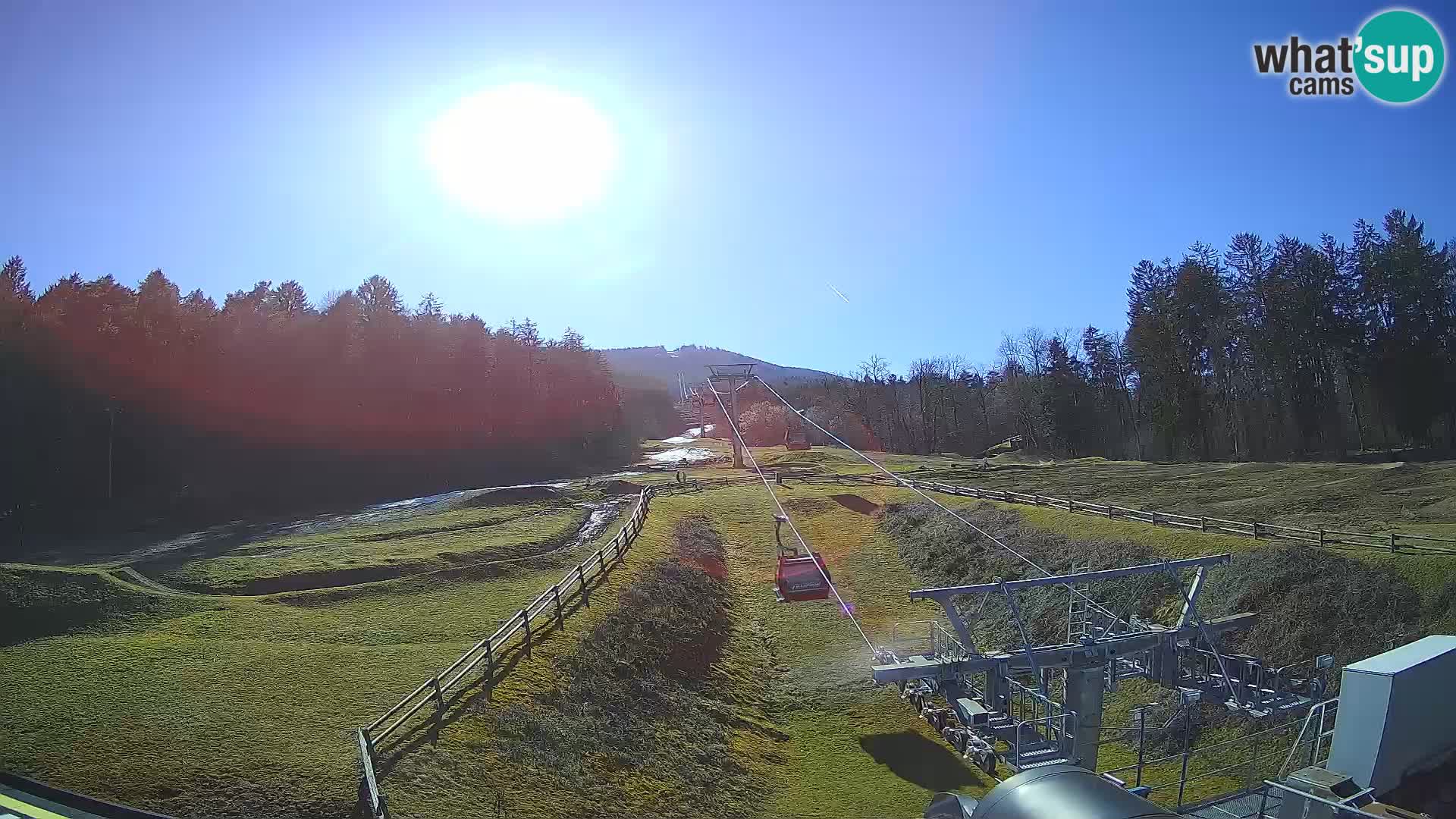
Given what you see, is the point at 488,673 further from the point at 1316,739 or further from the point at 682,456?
the point at 682,456

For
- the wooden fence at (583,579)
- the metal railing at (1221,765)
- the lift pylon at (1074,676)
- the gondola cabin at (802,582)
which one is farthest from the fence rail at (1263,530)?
the gondola cabin at (802,582)

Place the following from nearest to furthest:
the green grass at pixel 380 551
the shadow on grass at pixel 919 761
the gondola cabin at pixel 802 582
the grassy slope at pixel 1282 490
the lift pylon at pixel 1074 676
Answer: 1. the lift pylon at pixel 1074 676
2. the shadow on grass at pixel 919 761
3. the gondola cabin at pixel 802 582
4. the green grass at pixel 380 551
5. the grassy slope at pixel 1282 490

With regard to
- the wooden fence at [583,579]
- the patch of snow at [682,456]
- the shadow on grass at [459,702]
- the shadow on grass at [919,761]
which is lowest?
the shadow on grass at [919,761]

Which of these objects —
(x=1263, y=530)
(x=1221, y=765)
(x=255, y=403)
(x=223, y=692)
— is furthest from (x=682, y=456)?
(x=223, y=692)

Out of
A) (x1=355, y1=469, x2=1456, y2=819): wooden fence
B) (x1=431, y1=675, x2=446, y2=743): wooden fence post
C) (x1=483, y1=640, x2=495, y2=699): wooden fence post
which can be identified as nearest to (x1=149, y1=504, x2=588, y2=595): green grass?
(x1=355, y1=469, x2=1456, y2=819): wooden fence

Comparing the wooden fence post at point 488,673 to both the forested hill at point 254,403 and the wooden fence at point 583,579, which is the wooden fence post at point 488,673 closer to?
the wooden fence at point 583,579

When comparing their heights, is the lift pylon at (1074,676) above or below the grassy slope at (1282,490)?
below
